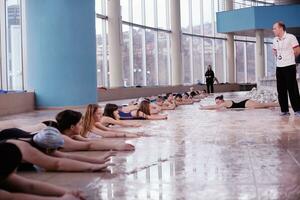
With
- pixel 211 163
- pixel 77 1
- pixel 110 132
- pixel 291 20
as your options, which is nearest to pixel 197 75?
pixel 291 20

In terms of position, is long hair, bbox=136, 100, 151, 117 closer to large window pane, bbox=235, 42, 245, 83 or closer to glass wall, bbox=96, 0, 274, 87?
glass wall, bbox=96, 0, 274, 87

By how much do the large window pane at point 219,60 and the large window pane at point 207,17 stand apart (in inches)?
53.3

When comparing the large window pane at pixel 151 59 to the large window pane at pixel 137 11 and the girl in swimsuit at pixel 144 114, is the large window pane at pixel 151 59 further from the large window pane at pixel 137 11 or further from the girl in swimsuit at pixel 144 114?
the girl in swimsuit at pixel 144 114

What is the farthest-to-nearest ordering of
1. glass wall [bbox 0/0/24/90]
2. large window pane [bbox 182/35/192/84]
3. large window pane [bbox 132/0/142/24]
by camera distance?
1. large window pane [bbox 182/35/192/84]
2. large window pane [bbox 132/0/142/24]
3. glass wall [bbox 0/0/24/90]

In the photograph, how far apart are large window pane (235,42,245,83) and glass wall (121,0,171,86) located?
8.98 meters

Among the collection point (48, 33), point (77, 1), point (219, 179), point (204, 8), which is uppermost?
point (204, 8)

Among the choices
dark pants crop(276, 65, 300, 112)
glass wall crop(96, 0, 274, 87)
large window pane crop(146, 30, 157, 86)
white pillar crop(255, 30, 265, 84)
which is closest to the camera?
dark pants crop(276, 65, 300, 112)

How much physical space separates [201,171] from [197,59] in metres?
30.7

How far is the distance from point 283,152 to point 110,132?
279cm

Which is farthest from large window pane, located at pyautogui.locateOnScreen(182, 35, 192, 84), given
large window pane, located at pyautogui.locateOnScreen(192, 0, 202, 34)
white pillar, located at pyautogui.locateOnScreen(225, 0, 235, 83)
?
white pillar, located at pyautogui.locateOnScreen(225, 0, 235, 83)

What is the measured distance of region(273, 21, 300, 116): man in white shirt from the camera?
9.42 meters

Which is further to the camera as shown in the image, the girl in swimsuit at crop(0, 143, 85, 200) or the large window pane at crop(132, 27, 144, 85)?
the large window pane at crop(132, 27, 144, 85)

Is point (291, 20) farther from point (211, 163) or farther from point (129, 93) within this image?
point (211, 163)

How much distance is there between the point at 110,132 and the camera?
7.13 metres
